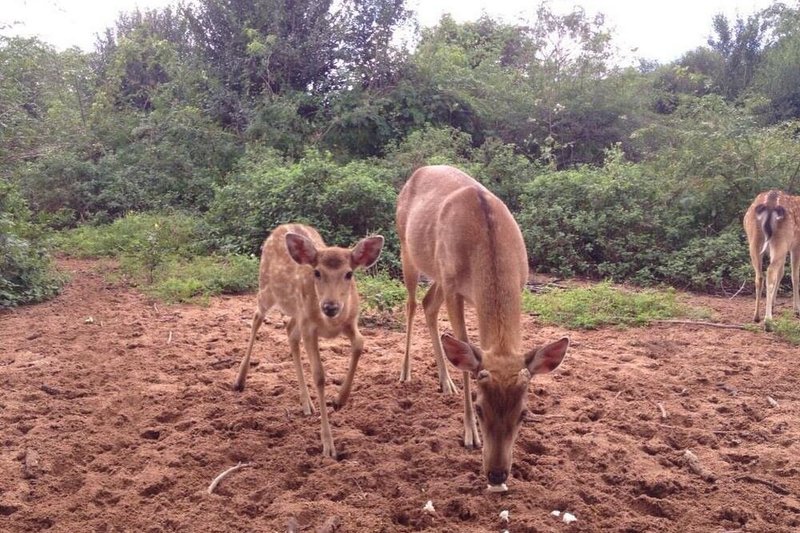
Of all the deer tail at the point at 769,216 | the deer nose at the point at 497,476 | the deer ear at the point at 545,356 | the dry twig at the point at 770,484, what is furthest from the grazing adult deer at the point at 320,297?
the deer tail at the point at 769,216

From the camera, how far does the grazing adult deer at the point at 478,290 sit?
4176mm

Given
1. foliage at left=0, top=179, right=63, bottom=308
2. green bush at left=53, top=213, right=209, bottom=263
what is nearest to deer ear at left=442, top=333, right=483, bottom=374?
foliage at left=0, top=179, right=63, bottom=308

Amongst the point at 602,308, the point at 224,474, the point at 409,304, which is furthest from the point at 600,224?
the point at 224,474

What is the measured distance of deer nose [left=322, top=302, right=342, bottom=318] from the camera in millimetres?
4941

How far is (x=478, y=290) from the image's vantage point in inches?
190

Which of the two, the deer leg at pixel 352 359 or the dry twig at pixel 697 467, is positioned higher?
the deer leg at pixel 352 359

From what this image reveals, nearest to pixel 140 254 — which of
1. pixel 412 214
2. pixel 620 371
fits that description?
pixel 412 214

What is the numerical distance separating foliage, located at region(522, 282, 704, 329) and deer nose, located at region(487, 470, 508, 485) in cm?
450

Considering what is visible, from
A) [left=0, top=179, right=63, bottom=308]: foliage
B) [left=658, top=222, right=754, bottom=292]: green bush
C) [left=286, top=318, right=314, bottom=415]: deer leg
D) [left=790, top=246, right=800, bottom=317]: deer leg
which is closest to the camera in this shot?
[left=286, top=318, right=314, bottom=415]: deer leg

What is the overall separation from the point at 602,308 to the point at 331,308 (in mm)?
5039

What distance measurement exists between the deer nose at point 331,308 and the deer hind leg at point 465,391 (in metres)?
0.90

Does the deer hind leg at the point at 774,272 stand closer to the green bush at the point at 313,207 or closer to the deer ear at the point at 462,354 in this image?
the green bush at the point at 313,207

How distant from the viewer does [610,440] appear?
525cm

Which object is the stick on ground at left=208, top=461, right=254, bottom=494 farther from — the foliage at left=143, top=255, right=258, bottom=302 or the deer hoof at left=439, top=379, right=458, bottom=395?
the foliage at left=143, top=255, right=258, bottom=302
